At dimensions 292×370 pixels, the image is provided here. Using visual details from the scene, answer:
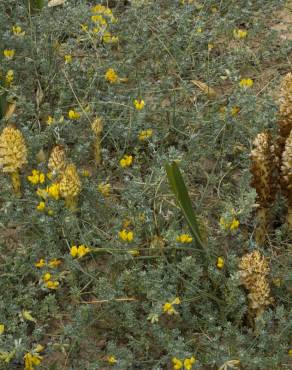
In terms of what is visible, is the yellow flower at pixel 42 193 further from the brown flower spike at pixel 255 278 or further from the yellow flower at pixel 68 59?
the yellow flower at pixel 68 59

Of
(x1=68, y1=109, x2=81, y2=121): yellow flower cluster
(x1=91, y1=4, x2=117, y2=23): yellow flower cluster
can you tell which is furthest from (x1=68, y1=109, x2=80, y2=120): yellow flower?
(x1=91, y1=4, x2=117, y2=23): yellow flower cluster

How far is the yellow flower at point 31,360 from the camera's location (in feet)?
9.38

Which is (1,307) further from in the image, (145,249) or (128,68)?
(128,68)

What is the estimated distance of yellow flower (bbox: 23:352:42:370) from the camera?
2.86 meters

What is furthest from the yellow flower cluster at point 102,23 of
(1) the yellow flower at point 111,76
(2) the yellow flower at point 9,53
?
(2) the yellow flower at point 9,53

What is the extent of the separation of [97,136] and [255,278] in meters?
1.22

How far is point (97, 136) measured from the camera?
368cm

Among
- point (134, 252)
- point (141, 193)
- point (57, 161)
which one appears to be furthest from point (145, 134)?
point (134, 252)

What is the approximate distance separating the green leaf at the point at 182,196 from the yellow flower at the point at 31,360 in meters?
0.85

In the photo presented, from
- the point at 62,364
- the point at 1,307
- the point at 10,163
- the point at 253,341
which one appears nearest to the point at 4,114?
the point at 10,163

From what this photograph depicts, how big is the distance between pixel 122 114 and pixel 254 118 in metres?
0.73

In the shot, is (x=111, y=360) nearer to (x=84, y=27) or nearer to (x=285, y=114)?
(x=285, y=114)

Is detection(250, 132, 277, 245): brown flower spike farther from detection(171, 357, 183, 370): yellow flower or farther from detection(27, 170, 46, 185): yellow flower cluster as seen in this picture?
detection(27, 170, 46, 185): yellow flower cluster

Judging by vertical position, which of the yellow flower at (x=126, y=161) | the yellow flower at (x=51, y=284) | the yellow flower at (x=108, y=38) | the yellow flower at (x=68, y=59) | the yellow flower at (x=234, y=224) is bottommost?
the yellow flower at (x=51, y=284)
